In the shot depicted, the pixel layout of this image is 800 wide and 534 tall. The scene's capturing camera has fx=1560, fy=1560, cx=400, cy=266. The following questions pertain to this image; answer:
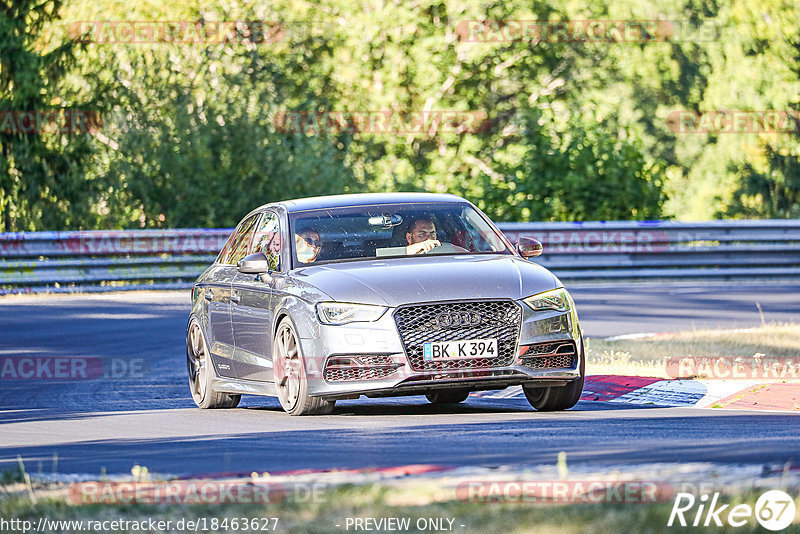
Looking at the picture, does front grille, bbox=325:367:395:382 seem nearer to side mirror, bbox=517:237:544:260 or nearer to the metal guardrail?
side mirror, bbox=517:237:544:260

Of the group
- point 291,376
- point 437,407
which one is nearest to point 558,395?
point 437,407

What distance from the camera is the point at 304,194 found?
34.3 meters

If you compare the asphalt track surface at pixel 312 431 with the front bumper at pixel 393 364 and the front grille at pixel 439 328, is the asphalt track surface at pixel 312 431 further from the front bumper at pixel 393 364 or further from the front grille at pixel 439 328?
the front grille at pixel 439 328

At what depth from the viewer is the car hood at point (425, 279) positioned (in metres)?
10.2

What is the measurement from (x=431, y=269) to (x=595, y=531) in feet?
17.0

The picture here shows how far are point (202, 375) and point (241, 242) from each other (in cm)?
113

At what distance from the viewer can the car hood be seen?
10219 millimetres

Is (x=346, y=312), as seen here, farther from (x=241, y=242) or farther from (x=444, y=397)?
(x=241, y=242)

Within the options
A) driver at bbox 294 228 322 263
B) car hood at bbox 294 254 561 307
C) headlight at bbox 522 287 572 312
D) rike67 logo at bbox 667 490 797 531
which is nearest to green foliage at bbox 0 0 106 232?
driver at bbox 294 228 322 263

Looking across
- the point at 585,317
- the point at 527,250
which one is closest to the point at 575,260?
the point at 585,317

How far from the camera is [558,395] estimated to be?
1090cm

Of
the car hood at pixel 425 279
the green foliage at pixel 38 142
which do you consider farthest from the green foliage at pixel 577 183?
the car hood at pixel 425 279

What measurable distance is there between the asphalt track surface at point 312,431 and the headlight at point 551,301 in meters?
0.73

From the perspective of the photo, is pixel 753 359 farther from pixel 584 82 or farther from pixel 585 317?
pixel 584 82
